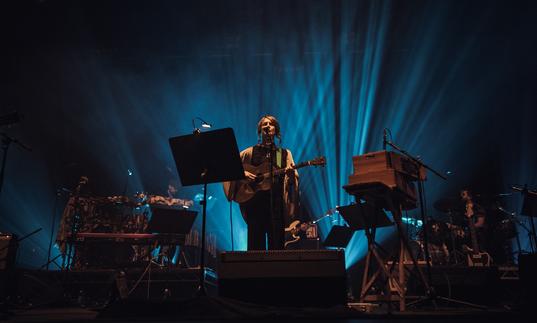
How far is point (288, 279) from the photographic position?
342cm

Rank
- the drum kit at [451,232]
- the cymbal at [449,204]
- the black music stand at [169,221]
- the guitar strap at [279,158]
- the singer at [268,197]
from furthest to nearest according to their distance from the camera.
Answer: the cymbal at [449,204] → the drum kit at [451,232] → the black music stand at [169,221] → the guitar strap at [279,158] → the singer at [268,197]

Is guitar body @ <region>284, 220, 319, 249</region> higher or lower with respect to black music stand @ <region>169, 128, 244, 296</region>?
lower

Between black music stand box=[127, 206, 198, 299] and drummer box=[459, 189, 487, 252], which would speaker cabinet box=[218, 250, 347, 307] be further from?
drummer box=[459, 189, 487, 252]

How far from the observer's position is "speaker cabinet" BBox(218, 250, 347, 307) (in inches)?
134

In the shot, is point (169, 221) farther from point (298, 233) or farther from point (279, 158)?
point (298, 233)

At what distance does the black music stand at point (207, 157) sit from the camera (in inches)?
143

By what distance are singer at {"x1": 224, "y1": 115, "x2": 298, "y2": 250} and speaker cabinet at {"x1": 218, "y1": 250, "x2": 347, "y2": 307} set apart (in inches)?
23.8

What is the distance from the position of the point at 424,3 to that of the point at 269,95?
156 inches

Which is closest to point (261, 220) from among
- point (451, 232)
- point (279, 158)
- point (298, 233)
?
point (279, 158)

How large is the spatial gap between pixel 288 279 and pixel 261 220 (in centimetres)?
104

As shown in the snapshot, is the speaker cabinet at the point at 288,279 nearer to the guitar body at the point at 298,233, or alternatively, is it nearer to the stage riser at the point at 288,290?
the stage riser at the point at 288,290

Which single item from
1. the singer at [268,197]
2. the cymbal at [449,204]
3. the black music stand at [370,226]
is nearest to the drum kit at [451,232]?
Result: the cymbal at [449,204]

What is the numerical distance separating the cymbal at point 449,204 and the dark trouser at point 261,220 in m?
4.66

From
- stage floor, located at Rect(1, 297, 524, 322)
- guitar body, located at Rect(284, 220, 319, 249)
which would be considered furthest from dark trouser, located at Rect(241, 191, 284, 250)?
guitar body, located at Rect(284, 220, 319, 249)
